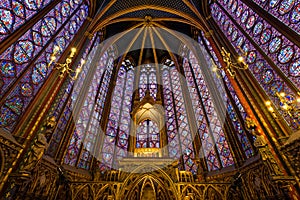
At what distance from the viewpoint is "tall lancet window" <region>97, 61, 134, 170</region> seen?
1118 centimetres

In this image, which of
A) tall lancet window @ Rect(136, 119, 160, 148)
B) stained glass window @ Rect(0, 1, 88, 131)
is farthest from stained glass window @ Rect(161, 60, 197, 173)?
stained glass window @ Rect(0, 1, 88, 131)

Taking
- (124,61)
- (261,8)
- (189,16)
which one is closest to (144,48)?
(124,61)

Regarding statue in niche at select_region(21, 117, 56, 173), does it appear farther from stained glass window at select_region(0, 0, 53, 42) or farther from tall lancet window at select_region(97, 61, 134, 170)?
tall lancet window at select_region(97, 61, 134, 170)

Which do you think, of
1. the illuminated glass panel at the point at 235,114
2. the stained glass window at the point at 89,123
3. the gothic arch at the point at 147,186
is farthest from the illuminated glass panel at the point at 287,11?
the stained glass window at the point at 89,123

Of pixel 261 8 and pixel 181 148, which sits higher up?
pixel 261 8

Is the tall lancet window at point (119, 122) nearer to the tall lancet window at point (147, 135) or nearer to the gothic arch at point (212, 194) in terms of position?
the tall lancet window at point (147, 135)

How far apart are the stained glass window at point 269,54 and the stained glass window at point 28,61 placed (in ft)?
23.8

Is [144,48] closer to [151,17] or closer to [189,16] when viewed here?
[151,17]

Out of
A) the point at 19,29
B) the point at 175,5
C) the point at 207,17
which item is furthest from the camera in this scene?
the point at 175,5

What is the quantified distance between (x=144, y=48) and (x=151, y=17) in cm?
343

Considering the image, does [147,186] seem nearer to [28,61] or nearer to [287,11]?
[28,61]

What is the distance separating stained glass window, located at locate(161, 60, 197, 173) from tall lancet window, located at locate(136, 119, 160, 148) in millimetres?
1011

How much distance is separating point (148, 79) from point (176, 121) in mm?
4913

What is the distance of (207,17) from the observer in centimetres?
1162
